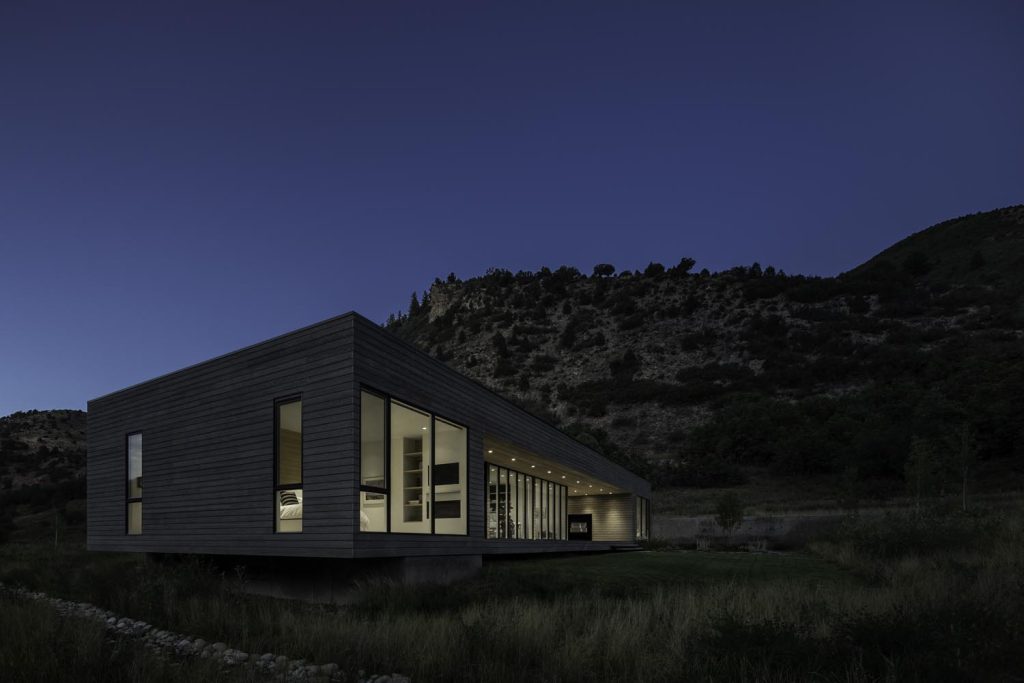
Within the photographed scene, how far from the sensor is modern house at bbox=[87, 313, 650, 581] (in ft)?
30.9

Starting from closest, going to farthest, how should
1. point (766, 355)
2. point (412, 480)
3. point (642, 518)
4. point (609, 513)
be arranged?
point (412, 480) < point (609, 513) < point (642, 518) < point (766, 355)

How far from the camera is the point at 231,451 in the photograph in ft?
36.3

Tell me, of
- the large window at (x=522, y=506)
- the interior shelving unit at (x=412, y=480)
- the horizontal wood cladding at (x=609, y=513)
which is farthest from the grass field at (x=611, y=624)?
the horizontal wood cladding at (x=609, y=513)

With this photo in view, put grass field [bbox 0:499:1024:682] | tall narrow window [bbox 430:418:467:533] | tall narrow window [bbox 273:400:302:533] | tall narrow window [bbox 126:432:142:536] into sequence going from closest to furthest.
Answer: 1. grass field [bbox 0:499:1024:682]
2. tall narrow window [bbox 273:400:302:533]
3. tall narrow window [bbox 430:418:467:533]
4. tall narrow window [bbox 126:432:142:536]

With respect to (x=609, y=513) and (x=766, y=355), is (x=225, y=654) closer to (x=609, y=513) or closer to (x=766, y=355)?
(x=609, y=513)

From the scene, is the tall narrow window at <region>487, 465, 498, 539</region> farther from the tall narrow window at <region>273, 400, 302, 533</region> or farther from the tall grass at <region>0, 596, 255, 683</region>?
the tall grass at <region>0, 596, 255, 683</region>

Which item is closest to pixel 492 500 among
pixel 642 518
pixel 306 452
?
pixel 306 452

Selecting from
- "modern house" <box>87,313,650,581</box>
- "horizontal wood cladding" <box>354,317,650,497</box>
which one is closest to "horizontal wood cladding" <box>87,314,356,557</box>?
"modern house" <box>87,313,650,581</box>

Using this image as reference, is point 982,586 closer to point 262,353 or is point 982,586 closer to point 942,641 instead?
point 942,641

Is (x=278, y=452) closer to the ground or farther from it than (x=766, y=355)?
closer to the ground

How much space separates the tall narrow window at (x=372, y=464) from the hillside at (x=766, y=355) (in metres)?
26.9

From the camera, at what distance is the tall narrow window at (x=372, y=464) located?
9.67m

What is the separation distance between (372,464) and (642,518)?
71.9 feet

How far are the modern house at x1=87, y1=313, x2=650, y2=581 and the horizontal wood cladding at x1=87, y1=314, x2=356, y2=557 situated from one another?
0.03 meters
